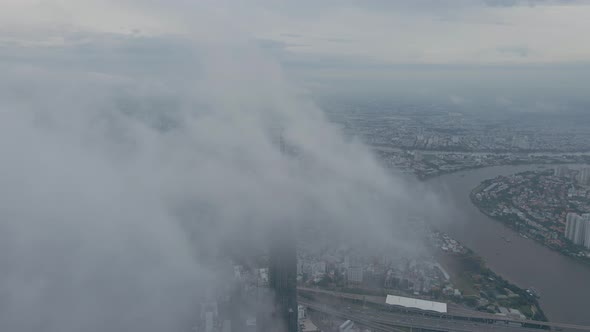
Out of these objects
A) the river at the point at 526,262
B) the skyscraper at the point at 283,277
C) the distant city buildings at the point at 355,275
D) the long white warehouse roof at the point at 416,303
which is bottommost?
the river at the point at 526,262

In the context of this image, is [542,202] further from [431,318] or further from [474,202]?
[431,318]

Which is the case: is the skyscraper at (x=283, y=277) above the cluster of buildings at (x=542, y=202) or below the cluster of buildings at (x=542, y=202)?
above

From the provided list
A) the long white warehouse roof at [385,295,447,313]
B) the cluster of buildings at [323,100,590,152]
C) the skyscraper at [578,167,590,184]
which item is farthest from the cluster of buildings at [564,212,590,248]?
the cluster of buildings at [323,100,590,152]

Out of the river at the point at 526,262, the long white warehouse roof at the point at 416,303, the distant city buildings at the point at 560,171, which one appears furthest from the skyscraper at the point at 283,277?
the distant city buildings at the point at 560,171

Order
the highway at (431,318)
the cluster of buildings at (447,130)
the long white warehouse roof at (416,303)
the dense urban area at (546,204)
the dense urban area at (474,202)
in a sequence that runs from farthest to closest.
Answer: the cluster of buildings at (447,130) < the dense urban area at (546,204) < the dense urban area at (474,202) < the long white warehouse roof at (416,303) < the highway at (431,318)

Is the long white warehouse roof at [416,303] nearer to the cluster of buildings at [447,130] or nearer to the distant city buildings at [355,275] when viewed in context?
the distant city buildings at [355,275]

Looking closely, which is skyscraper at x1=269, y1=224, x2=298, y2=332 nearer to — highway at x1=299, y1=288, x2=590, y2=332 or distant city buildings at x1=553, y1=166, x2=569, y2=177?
highway at x1=299, y1=288, x2=590, y2=332
